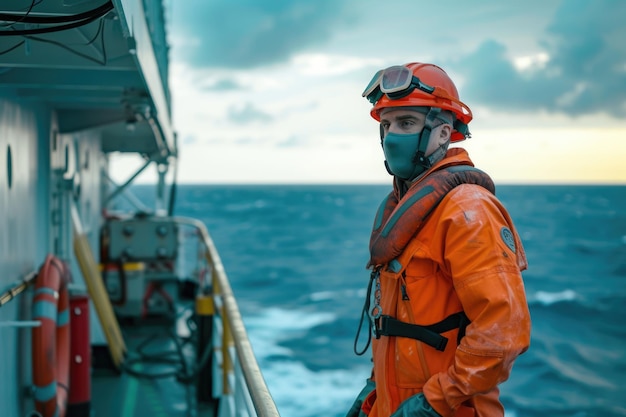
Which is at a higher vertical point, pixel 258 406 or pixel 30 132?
pixel 30 132

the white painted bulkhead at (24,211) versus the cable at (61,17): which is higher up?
the cable at (61,17)

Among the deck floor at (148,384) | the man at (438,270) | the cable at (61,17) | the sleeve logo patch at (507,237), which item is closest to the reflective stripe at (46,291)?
the deck floor at (148,384)

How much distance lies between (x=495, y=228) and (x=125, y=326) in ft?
22.4

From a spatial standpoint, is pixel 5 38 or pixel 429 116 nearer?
pixel 429 116

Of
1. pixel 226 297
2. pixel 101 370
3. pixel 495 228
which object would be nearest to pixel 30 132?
pixel 226 297

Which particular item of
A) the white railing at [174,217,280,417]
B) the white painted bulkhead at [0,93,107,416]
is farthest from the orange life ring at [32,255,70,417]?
the white railing at [174,217,280,417]

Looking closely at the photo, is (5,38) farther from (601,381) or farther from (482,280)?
(601,381)

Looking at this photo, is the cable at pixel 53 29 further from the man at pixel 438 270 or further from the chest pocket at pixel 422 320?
the chest pocket at pixel 422 320

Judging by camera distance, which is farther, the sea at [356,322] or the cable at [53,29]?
the sea at [356,322]

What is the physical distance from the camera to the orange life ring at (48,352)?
12.6ft

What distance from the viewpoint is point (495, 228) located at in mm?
1808

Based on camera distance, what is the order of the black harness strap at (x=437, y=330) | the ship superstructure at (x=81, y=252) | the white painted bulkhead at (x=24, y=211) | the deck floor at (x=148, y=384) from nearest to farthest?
the black harness strap at (x=437, y=330), the ship superstructure at (x=81, y=252), the white painted bulkhead at (x=24, y=211), the deck floor at (x=148, y=384)

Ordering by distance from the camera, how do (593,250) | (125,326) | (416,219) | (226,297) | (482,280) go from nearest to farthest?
(482,280) < (416,219) < (226,297) < (125,326) < (593,250)

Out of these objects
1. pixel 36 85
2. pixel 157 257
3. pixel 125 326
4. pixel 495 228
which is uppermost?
pixel 36 85
